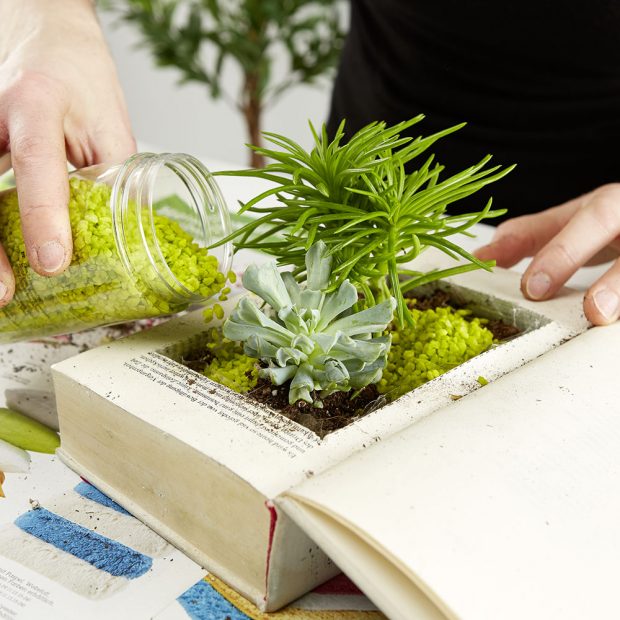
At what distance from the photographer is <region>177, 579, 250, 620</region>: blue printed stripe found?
1.50 feet

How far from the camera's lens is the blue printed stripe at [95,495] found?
1.79 ft

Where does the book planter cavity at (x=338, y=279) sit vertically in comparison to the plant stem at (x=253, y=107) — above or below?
above

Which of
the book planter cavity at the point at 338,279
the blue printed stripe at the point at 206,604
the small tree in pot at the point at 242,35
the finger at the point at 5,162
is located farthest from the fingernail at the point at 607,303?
the small tree in pot at the point at 242,35

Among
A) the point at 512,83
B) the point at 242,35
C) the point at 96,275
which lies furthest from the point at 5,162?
the point at 242,35

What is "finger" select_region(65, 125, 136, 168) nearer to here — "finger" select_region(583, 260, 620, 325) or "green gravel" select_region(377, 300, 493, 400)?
"green gravel" select_region(377, 300, 493, 400)

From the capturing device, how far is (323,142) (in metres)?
0.55

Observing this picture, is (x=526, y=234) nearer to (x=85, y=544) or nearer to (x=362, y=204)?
(x=362, y=204)

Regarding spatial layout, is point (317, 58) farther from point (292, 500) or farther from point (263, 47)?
point (292, 500)

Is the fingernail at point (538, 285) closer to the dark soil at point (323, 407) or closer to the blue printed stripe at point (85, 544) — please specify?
the dark soil at point (323, 407)

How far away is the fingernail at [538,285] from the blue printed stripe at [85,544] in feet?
1.30

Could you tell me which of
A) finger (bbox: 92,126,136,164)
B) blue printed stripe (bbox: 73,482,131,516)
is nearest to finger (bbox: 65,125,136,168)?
finger (bbox: 92,126,136,164)

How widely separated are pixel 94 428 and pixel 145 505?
0.07 meters

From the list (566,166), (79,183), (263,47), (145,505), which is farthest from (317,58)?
(145,505)

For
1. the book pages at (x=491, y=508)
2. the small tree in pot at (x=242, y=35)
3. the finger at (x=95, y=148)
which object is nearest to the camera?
the book pages at (x=491, y=508)
